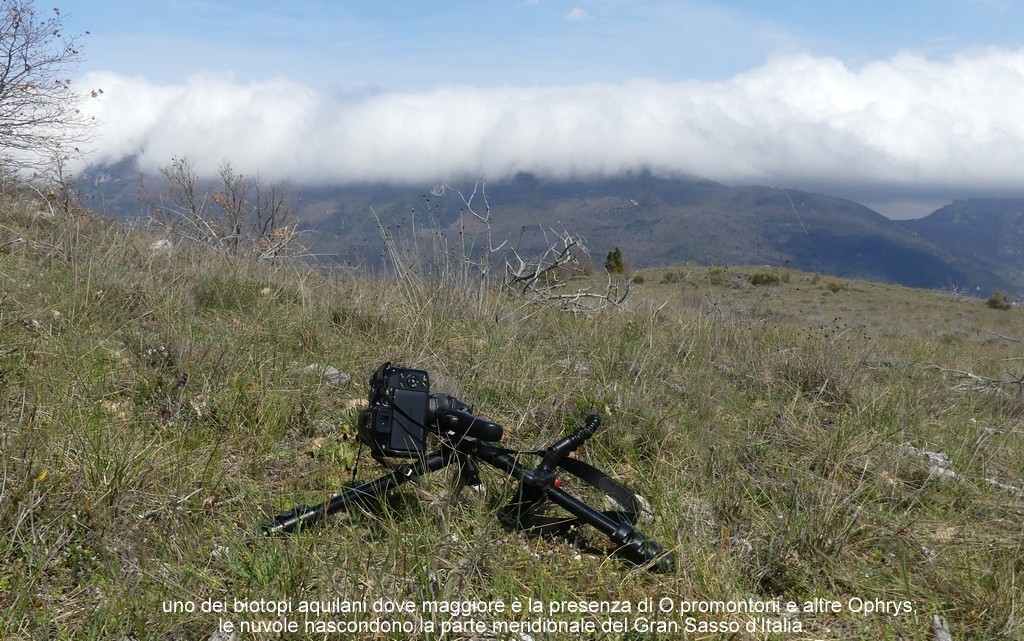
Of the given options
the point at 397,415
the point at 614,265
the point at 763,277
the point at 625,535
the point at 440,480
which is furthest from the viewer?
the point at 763,277

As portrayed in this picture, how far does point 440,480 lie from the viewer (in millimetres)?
2619

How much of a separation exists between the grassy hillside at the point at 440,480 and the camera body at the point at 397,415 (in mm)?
319

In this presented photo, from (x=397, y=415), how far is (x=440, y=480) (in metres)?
0.78

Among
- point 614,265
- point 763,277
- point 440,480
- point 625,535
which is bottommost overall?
point 763,277

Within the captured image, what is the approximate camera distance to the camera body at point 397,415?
6.25 ft

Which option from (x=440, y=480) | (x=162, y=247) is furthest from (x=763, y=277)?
(x=440, y=480)

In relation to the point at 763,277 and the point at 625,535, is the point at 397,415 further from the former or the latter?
the point at 763,277

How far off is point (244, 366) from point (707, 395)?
2.59m

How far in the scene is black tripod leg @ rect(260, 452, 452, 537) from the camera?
1.95 m

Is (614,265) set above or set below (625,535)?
above

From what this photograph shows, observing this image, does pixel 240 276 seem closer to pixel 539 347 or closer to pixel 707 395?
pixel 539 347

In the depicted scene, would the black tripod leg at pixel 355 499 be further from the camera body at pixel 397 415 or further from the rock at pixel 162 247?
the rock at pixel 162 247

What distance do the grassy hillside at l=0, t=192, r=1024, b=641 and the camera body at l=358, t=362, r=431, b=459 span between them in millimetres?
319

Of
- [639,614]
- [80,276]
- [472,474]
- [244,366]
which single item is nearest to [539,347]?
[244,366]
